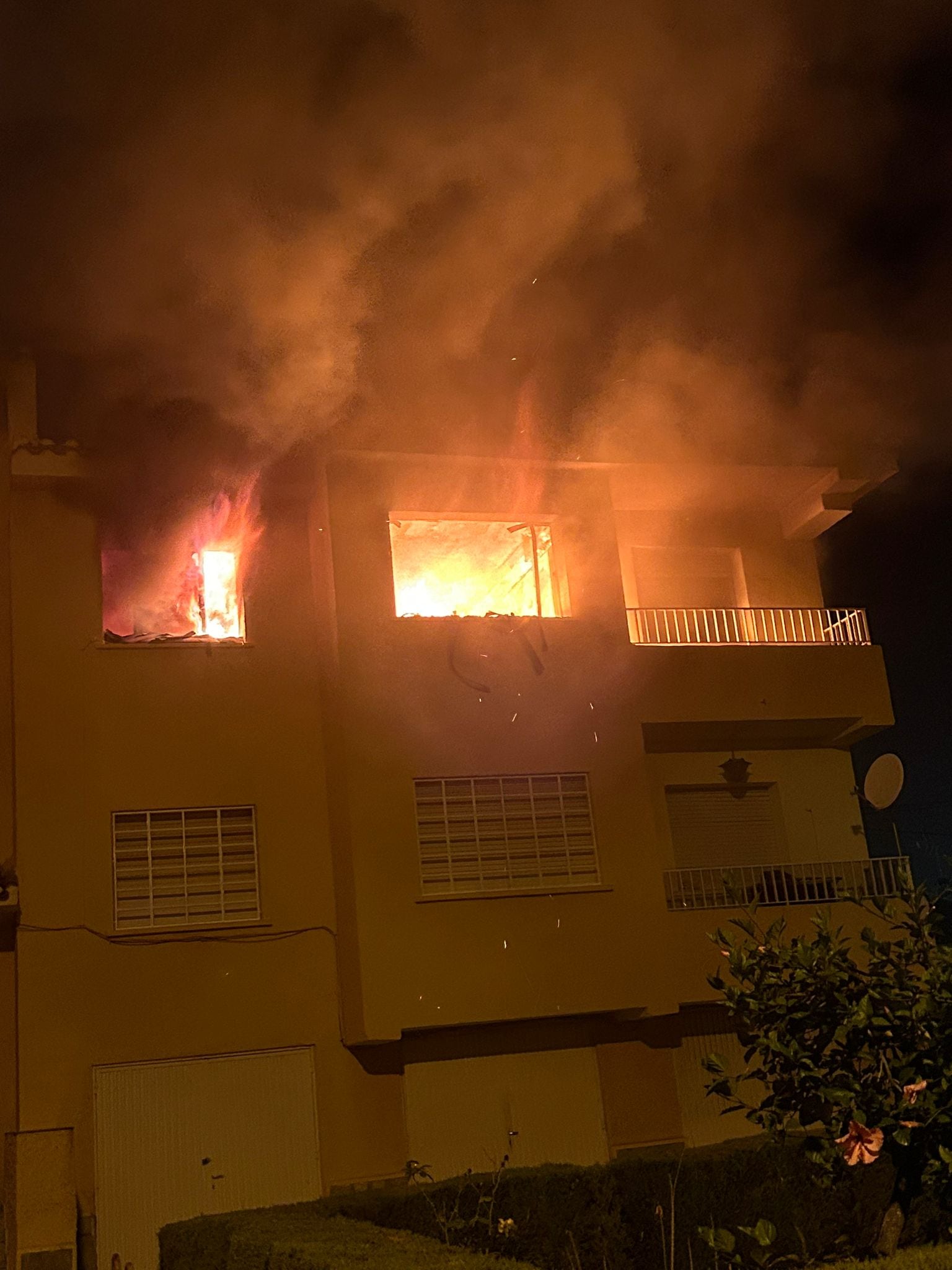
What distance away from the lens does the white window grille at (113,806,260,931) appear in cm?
1384

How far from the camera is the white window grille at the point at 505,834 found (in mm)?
14422

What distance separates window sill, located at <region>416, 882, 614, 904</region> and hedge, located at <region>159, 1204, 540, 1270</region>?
14.4 ft

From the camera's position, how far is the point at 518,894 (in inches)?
564

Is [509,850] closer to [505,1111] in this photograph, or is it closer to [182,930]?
[505,1111]

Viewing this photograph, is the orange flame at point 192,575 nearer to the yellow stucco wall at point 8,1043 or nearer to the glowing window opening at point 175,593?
the glowing window opening at point 175,593

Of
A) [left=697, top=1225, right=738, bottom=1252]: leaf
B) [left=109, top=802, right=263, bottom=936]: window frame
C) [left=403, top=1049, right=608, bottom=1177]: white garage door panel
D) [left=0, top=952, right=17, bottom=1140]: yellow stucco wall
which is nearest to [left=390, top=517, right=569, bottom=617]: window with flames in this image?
[left=109, top=802, right=263, bottom=936]: window frame

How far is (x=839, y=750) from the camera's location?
17047 millimetres

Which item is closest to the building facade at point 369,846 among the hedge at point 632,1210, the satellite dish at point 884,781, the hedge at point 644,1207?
the satellite dish at point 884,781

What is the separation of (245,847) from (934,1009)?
8.96 m

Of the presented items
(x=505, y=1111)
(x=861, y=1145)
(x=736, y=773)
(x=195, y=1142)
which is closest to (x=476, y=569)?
(x=736, y=773)

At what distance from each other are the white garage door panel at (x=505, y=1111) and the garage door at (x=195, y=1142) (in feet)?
3.60

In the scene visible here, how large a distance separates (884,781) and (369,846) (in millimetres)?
6007

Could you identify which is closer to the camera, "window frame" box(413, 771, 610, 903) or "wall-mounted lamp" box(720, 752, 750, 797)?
"window frame" box(413, 771, 610, 903)

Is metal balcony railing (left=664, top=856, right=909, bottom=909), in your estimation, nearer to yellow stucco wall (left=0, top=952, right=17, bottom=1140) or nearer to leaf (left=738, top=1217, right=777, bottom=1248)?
yellow stucco wall (left=0, top=952, right=17, bottom=1140)
